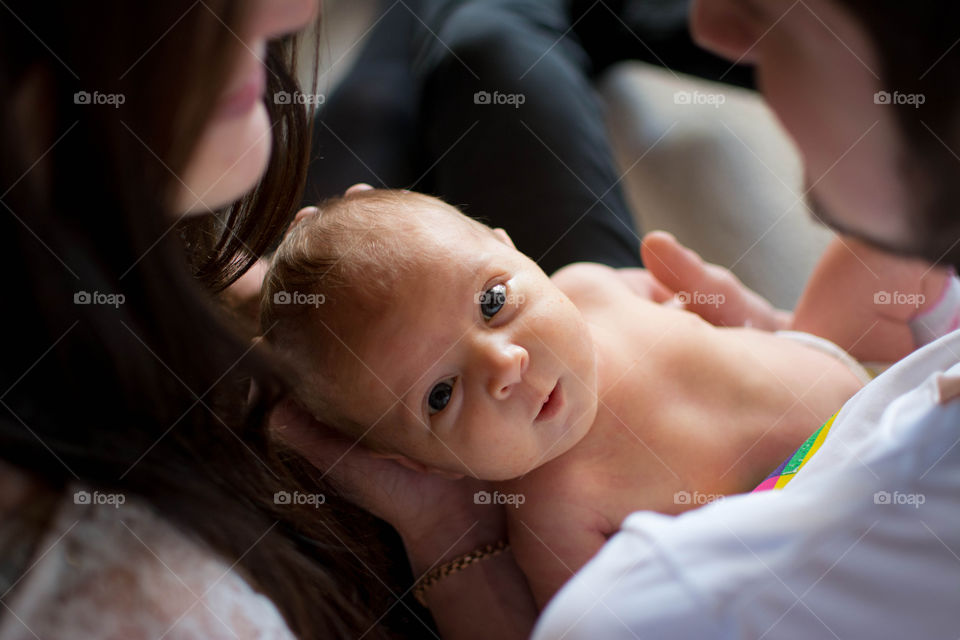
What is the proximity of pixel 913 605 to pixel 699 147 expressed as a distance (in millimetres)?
1075

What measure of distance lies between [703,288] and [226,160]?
30.5 inches

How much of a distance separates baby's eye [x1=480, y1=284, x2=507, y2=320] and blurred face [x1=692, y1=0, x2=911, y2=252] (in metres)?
0.39

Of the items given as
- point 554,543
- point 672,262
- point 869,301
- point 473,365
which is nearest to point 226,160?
point 473,365

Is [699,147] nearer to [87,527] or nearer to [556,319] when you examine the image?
[556,319]

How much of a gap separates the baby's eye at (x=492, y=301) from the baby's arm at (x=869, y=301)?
48 centimetres

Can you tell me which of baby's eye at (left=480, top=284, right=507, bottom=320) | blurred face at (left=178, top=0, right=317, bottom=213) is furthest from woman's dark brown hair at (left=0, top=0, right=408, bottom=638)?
baby's eye at (left=480, top=284, right=507, bottom=320)

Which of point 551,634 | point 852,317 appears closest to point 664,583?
point 551,634

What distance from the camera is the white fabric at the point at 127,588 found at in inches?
22.4

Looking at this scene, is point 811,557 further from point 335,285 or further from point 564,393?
point 335,285

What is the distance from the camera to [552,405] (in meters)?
0.86

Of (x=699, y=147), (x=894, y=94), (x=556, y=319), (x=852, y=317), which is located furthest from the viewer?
(x=699, y=147)

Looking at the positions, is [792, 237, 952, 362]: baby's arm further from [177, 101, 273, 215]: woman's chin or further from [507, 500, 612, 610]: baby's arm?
[177, 101, 273, 215]: woman's chin

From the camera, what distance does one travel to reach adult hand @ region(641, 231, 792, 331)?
3.69 feet

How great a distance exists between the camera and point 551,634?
558mm
